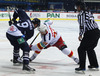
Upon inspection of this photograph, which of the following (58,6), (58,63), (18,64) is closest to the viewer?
(18,64)

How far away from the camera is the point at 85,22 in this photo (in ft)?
13.7

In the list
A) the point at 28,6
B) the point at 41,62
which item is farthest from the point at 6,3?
the point at 41,62

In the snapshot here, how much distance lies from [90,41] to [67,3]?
31.4 meters

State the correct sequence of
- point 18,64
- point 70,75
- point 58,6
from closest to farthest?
1. point 70,75
2. point 18,64
3. point 58,6

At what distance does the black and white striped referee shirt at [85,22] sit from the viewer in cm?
411

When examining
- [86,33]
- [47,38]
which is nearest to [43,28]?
[47,38]

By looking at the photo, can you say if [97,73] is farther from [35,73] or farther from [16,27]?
[16,27]

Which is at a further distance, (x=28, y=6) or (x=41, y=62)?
(x=28, y=6)

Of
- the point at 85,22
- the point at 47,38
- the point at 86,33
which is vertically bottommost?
the point at 47,38

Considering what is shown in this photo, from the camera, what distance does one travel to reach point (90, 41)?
14.0ft

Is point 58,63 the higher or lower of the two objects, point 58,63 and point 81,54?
the lower

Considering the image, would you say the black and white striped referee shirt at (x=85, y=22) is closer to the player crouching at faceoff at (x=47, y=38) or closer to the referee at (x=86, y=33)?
the referee at (x=86, y=33)

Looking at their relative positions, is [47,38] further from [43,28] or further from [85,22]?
[85,22]

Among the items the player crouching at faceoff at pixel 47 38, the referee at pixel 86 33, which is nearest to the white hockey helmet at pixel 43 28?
the player crouching at faceoff at pixel 47 38
